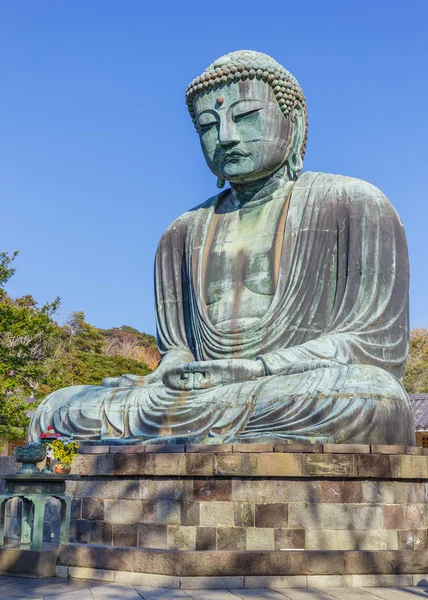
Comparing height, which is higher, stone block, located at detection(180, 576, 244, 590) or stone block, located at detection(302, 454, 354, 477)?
stone block, located at detection(302, 454, 354, 477)

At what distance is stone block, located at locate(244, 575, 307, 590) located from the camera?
594 centimetres

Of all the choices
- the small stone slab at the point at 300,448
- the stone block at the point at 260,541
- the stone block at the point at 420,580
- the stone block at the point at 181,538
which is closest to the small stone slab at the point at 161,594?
the stone block at the point at 181,538

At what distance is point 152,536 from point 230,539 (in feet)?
2.14

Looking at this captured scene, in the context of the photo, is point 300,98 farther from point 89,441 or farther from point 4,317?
point 4,317

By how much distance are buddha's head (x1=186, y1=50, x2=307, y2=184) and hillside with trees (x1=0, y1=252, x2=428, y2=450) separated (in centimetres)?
979

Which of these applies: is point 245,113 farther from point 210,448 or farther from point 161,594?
point 161,594

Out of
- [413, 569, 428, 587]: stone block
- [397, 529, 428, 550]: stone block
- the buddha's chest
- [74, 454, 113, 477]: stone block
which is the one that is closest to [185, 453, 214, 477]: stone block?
[74, 454, 113, 477]: stone block

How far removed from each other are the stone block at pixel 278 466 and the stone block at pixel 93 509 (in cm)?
148

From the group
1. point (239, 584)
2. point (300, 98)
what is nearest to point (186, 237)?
point (300, 98)

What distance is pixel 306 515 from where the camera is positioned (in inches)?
252

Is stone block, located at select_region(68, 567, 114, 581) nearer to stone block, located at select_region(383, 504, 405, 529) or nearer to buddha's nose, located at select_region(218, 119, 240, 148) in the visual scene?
stone block, located at select_region(383, 504, 405, 529)

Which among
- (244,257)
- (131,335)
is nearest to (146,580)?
(244,257)

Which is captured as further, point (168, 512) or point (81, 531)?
point (81, 531)

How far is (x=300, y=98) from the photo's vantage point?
384 inches
